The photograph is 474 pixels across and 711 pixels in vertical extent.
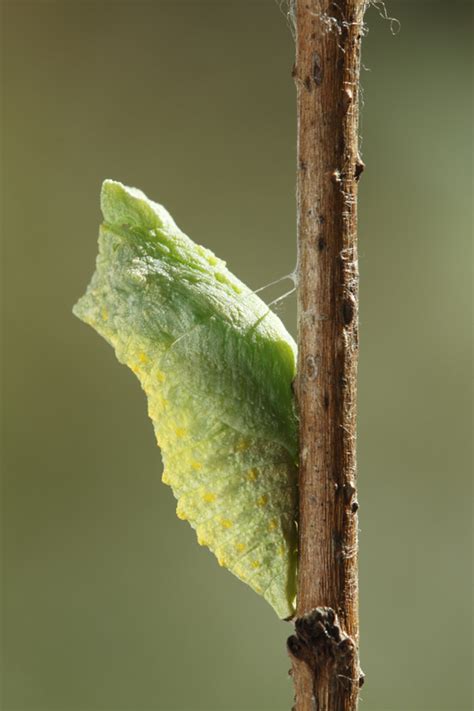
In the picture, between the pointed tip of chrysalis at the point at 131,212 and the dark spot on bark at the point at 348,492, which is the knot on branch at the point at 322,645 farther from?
the pointed tip of chrysalis at the point at 131,212

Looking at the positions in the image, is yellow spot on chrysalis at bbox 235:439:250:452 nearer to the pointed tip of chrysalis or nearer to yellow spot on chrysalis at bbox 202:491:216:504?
yellow spot on chrysalis at bbox 202:491:216:504

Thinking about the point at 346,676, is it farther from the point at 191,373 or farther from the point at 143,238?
the point at 143,238

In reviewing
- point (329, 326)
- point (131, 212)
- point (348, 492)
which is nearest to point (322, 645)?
point (348, 492)

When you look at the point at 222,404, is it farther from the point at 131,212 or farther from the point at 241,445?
the point at 131,212

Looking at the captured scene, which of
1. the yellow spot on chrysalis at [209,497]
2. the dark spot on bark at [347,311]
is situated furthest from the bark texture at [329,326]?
the yellow spot on chrysalis at [209,497]

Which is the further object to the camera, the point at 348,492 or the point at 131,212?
the point at 131,212
